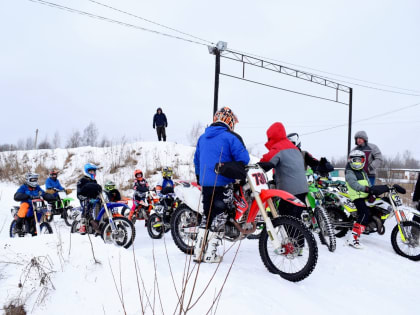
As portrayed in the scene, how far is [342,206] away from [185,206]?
11.1 ft

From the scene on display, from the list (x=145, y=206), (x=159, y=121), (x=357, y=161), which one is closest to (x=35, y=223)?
(x=145, y=206)

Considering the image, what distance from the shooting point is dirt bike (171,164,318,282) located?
3.04 m

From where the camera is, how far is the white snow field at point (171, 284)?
2.26 metres

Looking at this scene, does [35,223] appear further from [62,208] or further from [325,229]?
[325,229]

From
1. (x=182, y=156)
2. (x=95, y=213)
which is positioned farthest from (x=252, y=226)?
(x=182, y=156)

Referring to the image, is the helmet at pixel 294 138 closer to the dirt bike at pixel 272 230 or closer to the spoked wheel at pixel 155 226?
the dirt bike at pixel 272 230

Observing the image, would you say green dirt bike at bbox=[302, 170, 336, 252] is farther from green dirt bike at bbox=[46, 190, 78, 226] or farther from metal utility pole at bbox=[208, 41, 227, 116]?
metal utility pole at bbox=[208, 41, 227, 116]

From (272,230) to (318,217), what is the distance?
8.16 feet

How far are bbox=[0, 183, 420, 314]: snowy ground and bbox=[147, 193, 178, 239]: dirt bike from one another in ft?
9.01

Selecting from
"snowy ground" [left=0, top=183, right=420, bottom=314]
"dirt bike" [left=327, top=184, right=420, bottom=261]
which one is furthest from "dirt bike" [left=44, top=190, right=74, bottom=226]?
"dirt bike" [left=327, top=184, right=420, bottom=261]

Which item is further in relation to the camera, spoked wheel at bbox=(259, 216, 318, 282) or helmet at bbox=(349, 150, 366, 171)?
helmet at bbox=(349, 150, 366, 171)

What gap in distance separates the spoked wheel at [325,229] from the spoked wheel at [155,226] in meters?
3.33

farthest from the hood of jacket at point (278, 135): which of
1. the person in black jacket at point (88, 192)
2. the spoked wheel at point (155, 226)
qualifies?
the spoked wheel at point (155, 226)

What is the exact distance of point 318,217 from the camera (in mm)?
5297
